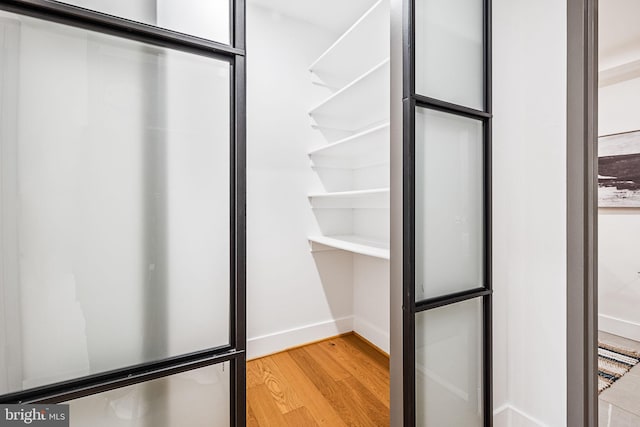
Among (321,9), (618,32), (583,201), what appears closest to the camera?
(583,201)

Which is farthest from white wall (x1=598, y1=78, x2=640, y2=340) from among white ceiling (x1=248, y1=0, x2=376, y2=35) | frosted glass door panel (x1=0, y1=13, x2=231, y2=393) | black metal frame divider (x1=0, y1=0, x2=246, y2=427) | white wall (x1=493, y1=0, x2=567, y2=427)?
frosted glass door panel (x1=0, y1=13, x2=231, y2=393)

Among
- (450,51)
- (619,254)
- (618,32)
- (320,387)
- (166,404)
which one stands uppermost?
(618,32)

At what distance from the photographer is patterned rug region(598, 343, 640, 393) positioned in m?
1.70

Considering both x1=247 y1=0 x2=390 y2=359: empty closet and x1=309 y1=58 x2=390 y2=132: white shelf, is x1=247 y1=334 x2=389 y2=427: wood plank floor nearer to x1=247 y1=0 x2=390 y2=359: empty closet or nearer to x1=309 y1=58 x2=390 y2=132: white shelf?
x1=247 y1=0 x2=390 y2=359: empty closet

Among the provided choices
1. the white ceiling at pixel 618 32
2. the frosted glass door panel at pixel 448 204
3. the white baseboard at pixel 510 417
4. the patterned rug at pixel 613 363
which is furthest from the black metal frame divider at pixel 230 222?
the patterned rug at pixel 613 363

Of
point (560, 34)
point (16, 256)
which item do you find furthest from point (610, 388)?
point (16, 256)

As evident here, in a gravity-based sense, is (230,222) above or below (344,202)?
below

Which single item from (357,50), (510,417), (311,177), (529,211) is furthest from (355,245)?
(357,50)

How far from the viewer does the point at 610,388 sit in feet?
5.39

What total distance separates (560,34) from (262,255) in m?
2.07

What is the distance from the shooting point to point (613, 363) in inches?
72.7

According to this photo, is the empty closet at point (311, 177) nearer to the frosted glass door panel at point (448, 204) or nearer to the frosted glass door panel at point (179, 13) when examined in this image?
the frosted glass door panel at point (448, 204)

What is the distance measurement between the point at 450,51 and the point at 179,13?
41.4 inches

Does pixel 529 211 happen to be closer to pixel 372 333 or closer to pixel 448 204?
pixel 448 204
